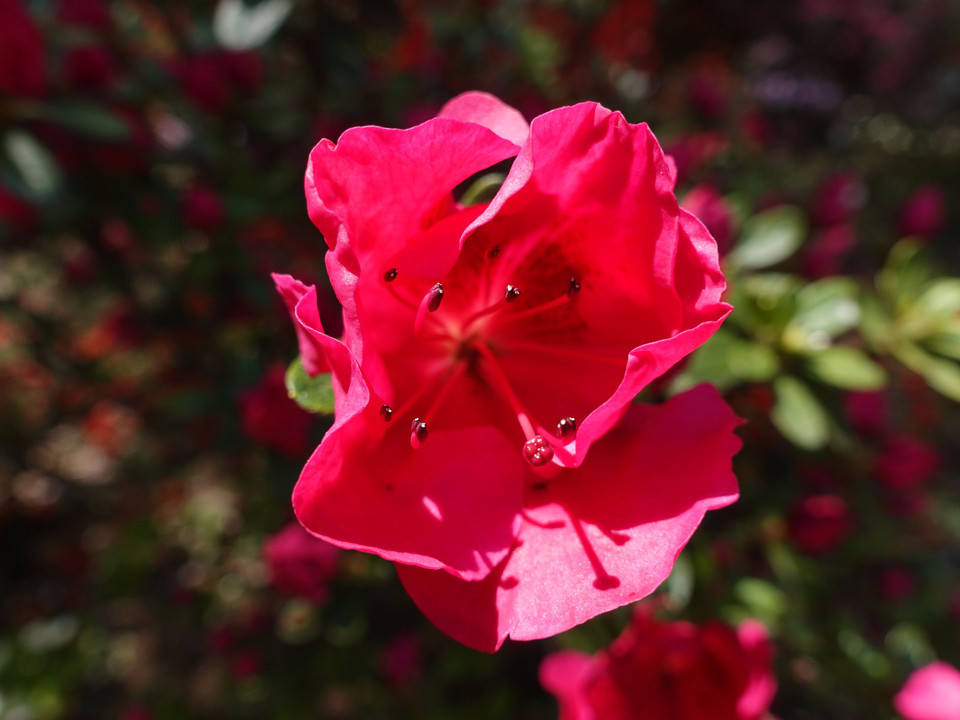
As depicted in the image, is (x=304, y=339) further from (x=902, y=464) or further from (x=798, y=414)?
(x=902, y=464)

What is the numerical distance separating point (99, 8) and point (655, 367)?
5.53 feet

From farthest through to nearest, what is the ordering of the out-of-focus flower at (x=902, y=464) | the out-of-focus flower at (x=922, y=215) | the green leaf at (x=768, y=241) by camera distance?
the out-of-focus flower at (x=922, y=215)
the out-of-focus flower at (x=902, y=464)
the green leaf at (x=768, y=241)

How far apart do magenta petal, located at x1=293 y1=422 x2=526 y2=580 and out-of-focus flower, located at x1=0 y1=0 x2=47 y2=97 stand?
1.07 metres

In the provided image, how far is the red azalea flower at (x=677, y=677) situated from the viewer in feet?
2.65

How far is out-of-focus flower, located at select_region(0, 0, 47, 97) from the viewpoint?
1.07m

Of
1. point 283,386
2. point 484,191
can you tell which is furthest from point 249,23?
point 484,191

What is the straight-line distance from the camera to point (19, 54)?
1130mm

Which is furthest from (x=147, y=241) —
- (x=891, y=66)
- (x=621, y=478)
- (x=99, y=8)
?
(x=891, y=66)

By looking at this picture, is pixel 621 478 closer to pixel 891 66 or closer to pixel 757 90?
pixel 757 90

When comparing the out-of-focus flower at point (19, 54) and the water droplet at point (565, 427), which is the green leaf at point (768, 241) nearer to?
the water droplet at point (565, 427)

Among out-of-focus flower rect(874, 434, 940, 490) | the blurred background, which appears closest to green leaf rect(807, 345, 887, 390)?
the blurred background

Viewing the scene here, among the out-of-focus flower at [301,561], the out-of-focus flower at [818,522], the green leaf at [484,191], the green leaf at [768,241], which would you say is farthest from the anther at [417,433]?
the out-of-focus flower at [818,522]

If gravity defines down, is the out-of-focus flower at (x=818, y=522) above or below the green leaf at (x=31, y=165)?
below

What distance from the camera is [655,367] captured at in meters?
0.52
